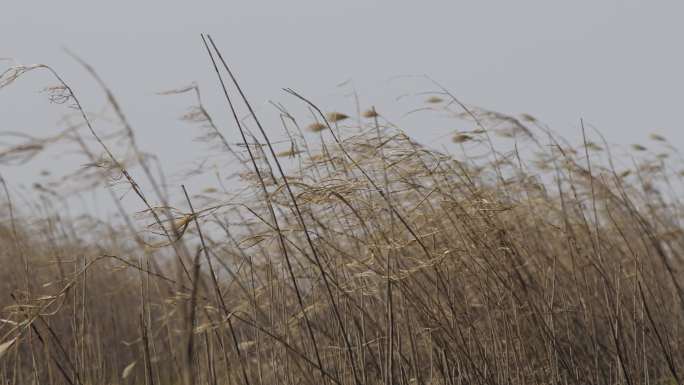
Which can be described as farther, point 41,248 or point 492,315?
point 41,248

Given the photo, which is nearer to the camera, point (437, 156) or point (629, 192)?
point (437, 156)

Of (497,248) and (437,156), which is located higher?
(437,156)

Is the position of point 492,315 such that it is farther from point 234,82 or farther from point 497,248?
point 234,82

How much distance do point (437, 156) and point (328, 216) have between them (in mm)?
347

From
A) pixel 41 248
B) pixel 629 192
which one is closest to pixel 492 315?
pixel 629 192

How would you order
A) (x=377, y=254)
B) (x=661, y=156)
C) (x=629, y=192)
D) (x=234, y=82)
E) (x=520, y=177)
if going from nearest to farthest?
(x=234, y=82) < (x=377, y=254) < (x=520, y=177) < (x=629, y=192) < (x=661, y=156)

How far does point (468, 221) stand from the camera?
1.81m

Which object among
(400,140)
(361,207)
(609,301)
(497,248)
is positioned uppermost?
(400,140)

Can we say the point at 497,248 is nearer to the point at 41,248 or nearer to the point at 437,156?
the point at 437,156

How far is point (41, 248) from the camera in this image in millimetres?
4668

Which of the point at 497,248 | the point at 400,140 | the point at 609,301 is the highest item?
the point at 400,140

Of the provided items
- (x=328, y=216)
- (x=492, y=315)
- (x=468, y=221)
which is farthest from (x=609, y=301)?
(x=328, y=216)

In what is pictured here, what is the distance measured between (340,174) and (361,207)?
0.56 ft

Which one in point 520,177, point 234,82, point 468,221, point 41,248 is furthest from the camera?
point 41,248
